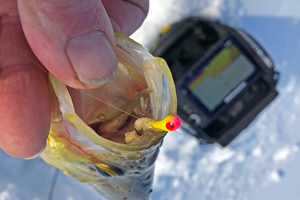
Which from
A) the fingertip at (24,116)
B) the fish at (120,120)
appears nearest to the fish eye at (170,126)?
the fish at (120,120)

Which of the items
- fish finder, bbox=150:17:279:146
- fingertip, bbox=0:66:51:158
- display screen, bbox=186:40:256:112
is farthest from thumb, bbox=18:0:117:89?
display screen, bbox=186:40:256:112

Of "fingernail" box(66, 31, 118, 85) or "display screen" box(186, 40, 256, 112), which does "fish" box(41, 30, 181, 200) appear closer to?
"fingernail" box(66, 31, 118, 85)

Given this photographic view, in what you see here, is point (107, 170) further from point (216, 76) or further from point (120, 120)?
point (216, 76)

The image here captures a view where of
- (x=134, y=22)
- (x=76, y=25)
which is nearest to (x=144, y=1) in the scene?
(x=134, y=22)

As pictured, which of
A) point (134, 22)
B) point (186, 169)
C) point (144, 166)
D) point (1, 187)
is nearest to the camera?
point (144, 166)

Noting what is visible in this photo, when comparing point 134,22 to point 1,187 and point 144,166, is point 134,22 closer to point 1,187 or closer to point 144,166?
point 144,166

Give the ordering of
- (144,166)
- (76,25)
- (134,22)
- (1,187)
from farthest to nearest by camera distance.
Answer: (1,187) → (134,22) → (144,166) → (76,25)

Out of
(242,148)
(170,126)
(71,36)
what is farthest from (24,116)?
(242,148)
